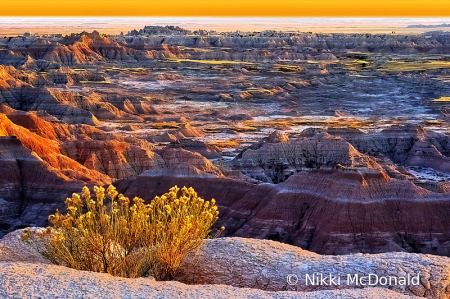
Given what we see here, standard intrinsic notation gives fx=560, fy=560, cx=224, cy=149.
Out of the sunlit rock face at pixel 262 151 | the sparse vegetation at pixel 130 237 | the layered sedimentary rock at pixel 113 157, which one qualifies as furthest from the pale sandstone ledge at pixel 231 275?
the layered sedimentary rock at pixel 113 157

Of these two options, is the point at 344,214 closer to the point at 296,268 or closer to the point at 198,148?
the point at 296,268

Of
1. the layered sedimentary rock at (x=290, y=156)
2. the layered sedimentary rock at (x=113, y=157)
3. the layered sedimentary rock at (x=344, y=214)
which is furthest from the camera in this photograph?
the layered sedimentary rock at (x=290, y=156)

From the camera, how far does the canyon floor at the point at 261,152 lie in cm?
3328

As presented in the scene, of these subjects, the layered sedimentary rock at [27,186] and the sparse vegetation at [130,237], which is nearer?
the sparse vegetation at [130,237]

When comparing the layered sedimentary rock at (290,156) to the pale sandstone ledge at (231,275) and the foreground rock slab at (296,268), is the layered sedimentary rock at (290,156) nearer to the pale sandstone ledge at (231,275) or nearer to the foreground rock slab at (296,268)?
the pale sandstone ledge at (231,275)

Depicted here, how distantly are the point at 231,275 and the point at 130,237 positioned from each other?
3589 mm

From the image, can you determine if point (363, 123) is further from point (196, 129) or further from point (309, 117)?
point (196, 129)

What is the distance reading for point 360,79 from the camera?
14988 centimetres

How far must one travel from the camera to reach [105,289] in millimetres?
15344

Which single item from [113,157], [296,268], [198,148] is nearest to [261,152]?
[198,148]

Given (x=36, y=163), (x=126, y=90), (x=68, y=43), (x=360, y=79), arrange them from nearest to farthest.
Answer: (x=36, y=163)
(x=126, y=90)
(x=360, y=79)
(x=68, y=43)

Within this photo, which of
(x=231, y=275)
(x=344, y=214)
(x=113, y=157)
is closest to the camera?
(x=231, y=275)

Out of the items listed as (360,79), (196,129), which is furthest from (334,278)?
(360,79)

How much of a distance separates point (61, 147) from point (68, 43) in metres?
147
